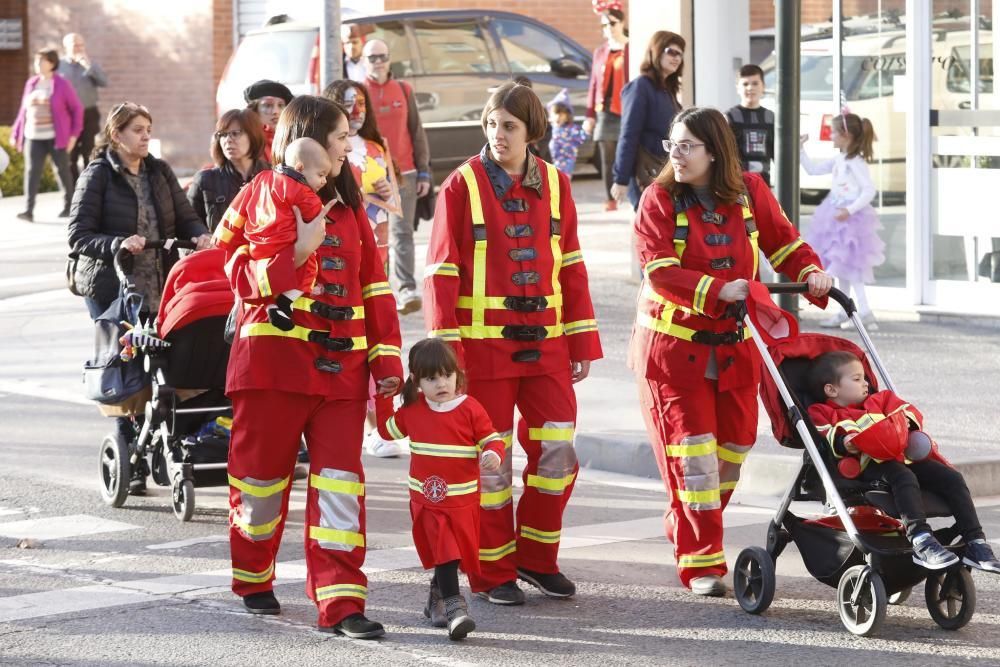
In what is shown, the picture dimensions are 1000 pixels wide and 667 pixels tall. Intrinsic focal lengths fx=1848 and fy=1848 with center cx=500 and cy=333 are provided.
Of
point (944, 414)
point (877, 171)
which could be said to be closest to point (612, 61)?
point (877, 171)

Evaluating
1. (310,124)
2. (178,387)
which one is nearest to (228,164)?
(178,387)

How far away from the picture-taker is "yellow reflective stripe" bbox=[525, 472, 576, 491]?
698 cm

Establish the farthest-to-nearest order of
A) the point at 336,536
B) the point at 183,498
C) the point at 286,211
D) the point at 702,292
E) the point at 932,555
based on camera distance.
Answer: the point at 183,498 < the point at 702,292 < the point at 336,536 < the point at 286,211 < the point at 932,555

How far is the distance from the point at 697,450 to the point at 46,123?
15.8 m

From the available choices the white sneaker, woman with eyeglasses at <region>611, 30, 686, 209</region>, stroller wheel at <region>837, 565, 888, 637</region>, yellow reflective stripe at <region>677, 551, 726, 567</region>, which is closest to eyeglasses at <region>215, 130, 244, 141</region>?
the white sneaker

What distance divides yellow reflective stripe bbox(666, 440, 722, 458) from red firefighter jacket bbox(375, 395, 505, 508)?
0.81 m

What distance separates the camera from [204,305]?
8250 mm

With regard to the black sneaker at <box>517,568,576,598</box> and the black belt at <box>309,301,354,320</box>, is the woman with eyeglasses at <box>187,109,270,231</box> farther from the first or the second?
the black sneaker at <box>517,568,576,598</box>

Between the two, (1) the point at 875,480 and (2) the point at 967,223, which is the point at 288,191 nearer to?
(1) the point at 875,480

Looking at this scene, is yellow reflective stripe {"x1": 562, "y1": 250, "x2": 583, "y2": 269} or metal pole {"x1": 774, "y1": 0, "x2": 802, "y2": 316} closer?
yellow reflective stripe {"x1": 562, "y1": 250, "x2": 583, "y2": 269}

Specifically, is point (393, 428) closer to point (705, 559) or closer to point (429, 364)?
point (429, 364)

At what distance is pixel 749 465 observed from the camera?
30.2ft

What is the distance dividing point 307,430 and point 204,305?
6.01 ft

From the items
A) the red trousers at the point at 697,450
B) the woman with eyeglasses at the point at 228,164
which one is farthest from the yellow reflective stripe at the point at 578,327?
the woman with eyeglasses at the point at 228,164
